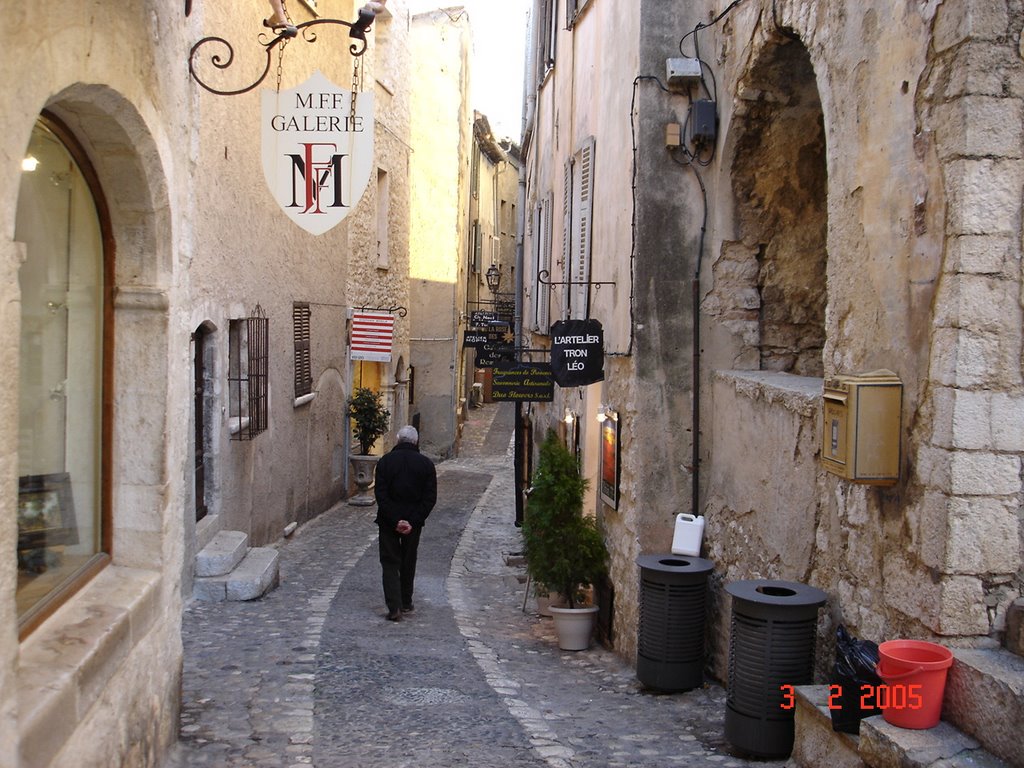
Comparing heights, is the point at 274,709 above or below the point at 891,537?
below

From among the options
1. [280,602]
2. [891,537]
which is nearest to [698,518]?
[891,537]

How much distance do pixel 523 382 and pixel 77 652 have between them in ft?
26.0

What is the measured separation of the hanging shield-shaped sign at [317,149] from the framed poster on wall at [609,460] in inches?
125

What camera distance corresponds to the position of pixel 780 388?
6379 millimetres

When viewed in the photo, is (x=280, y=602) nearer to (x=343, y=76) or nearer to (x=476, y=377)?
(x=343, y=76)

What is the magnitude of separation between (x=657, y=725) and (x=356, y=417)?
1176cm

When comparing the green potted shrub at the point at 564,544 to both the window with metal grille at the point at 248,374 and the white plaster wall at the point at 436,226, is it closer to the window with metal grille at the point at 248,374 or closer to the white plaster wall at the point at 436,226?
the window with metal grille at the point at 248,374

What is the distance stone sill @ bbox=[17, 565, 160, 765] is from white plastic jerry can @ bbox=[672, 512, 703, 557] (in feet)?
13.0

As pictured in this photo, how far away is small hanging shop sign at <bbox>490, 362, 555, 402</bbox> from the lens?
1129 centimetres

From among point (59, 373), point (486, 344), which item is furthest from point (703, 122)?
point (486, 344)

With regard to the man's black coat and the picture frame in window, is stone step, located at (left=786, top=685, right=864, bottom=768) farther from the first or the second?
the man's black coat

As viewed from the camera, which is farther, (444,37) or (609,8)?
(444,37)

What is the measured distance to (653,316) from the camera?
25.9 feet
